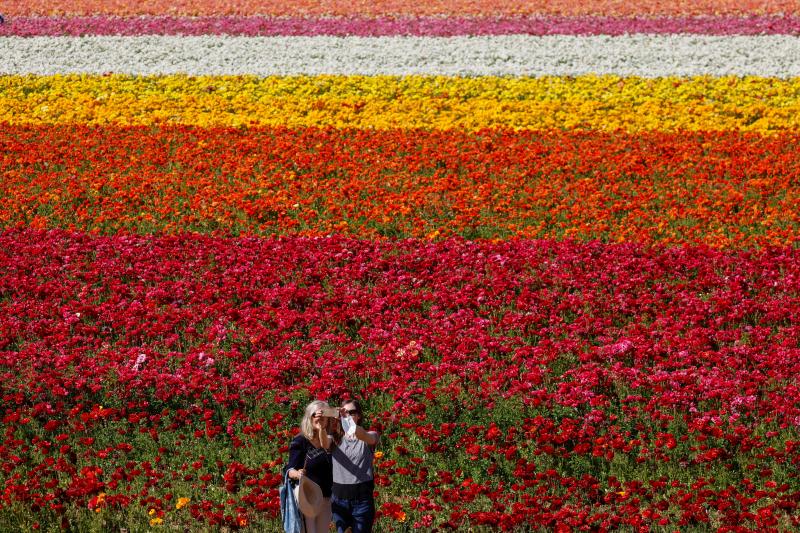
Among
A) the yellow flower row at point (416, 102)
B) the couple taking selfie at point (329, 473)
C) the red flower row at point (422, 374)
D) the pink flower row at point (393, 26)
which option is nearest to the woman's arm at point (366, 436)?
the couple taking selfie at point (329, 473)

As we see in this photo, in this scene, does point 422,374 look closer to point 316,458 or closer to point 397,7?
point 316,458

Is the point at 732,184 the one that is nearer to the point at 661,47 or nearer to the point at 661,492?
the point at 661,492

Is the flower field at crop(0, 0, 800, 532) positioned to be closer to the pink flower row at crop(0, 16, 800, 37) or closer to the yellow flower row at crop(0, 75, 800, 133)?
the yellow flower row at crop(0, 75, 800, 133)

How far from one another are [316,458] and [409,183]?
10.1m

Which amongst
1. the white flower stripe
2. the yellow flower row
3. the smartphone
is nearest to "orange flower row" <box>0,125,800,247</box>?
the yellow flower row

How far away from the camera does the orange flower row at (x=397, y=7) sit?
29.7 meters

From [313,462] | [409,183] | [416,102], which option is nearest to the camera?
[313,462]

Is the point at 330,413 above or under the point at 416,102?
under

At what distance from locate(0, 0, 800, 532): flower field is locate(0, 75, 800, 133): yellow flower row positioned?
0.33ft

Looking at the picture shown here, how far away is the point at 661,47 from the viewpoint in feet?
83.1

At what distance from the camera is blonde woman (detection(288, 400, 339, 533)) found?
6289 mm

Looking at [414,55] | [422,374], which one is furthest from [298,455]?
[414,55]

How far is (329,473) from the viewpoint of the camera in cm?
654

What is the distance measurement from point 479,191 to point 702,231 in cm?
342
